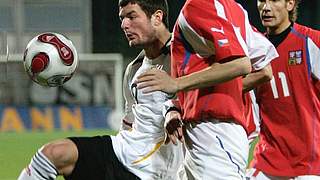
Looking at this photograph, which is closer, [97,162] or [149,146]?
[97,162]

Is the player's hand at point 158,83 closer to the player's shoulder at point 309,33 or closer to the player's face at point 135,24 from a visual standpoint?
the player's face at point 135,24

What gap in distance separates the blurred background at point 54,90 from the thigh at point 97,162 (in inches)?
241

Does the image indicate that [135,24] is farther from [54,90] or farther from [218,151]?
[54,90]

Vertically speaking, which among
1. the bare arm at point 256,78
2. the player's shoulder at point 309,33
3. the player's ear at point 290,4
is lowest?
the bare arm at point 256,78

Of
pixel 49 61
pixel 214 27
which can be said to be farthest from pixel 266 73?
pixel 49 61

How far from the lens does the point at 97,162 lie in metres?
4.32

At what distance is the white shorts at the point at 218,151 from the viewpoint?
356 centimetres

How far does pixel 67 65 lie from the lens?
4637 millimetres

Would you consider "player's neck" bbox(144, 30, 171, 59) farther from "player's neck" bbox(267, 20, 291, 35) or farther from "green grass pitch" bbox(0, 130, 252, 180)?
"green grass pitch" bbox(0, 130, 252, 180)

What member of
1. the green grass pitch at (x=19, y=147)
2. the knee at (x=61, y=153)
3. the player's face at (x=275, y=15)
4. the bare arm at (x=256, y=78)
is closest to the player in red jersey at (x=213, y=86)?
the bare arm at (x=256, y=78)

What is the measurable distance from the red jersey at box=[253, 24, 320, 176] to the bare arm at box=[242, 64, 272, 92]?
29.2 inches

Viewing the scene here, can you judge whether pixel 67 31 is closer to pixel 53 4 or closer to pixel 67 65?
pixel 53 4

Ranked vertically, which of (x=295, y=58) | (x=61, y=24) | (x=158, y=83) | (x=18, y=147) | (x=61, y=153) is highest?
(x=158, y=83)

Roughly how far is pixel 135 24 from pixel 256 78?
33.9 inches
